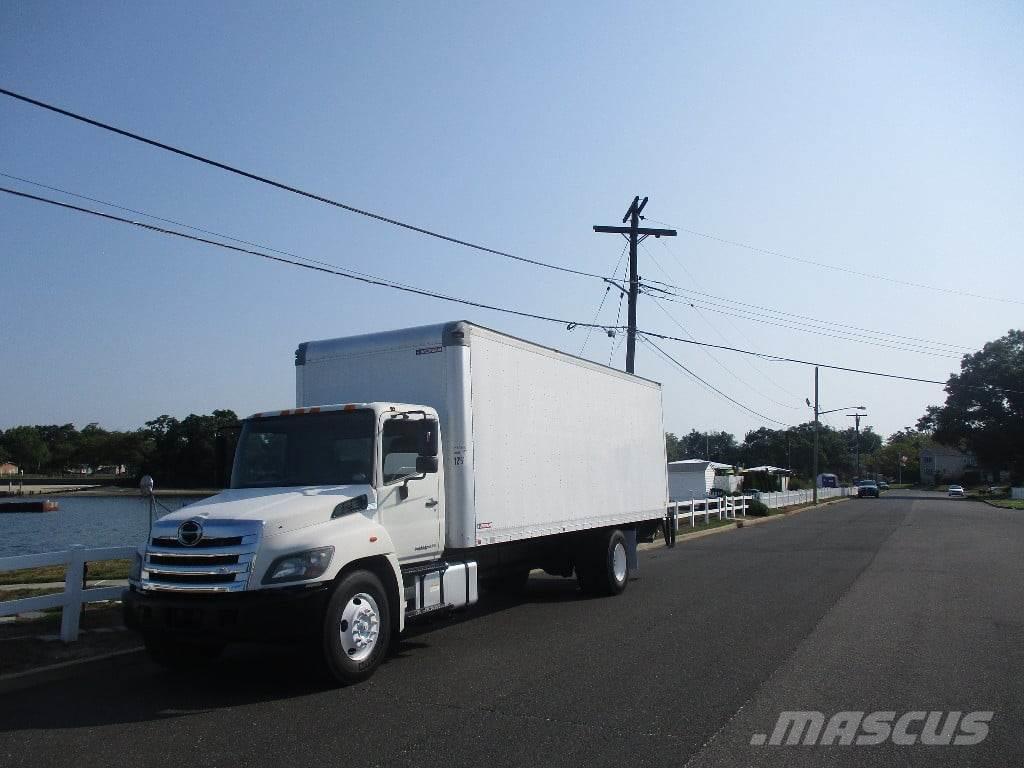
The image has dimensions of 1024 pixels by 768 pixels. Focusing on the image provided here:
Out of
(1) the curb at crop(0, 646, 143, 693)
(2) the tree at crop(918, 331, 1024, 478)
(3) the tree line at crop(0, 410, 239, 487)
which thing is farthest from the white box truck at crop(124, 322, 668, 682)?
(2) the tree at crop(918, 331, 1024, 478)

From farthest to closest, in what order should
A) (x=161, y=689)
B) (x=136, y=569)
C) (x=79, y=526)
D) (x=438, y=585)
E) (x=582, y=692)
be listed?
(x=79, y=526) → (x=438, y=585) → (x=136, y=569) → (x=161, y=689) → (x=582, y=692)

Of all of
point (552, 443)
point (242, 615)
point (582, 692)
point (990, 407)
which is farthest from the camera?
point (990, 407)

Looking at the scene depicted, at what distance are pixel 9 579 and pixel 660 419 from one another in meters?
11.5

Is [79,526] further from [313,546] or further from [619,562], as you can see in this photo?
[313,546]

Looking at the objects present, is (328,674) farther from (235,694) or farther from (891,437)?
(891,437)

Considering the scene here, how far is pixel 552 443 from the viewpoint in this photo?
36.2ft

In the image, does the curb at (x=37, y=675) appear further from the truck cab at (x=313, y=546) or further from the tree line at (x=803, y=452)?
the tree line at (x=803, y=452)

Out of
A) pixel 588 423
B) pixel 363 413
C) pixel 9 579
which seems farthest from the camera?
pixel 9 579

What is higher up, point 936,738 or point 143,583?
point 143,583

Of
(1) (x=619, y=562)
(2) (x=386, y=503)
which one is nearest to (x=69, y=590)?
(2) (x=386, y=503)

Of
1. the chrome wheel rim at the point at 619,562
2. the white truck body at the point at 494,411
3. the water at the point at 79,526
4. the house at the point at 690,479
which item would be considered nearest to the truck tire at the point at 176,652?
the white truck body at the point at 494,411

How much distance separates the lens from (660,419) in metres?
15.5

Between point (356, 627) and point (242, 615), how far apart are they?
105cm

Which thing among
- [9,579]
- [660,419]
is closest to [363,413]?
[660,419]
